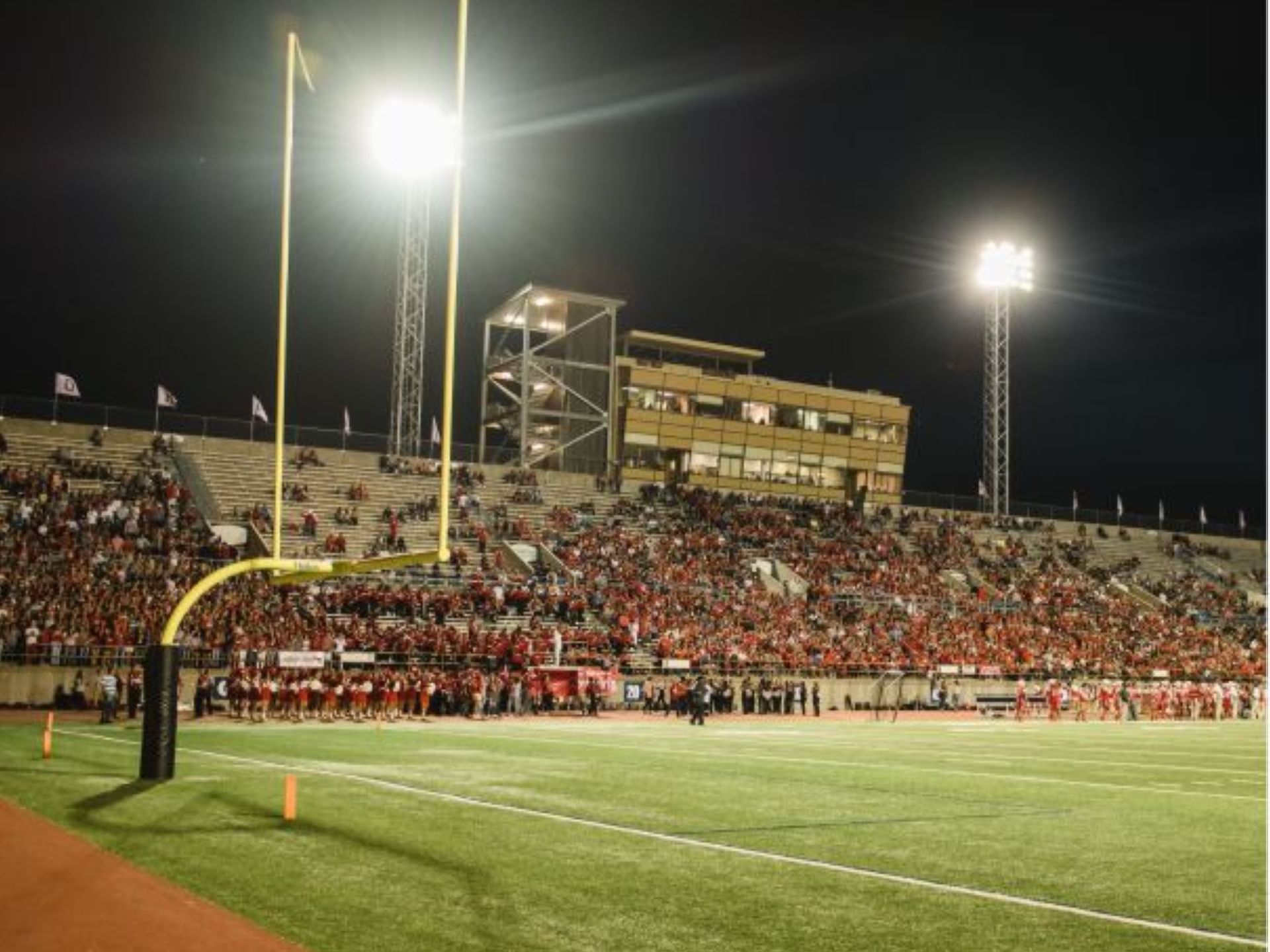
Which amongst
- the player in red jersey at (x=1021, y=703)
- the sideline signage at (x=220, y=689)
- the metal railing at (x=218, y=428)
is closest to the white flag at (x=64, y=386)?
the metal railing at (x=218, y=428)

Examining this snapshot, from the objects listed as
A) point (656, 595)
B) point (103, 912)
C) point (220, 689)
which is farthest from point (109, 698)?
point (656, 595)

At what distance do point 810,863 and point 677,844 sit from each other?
1202 millimetres

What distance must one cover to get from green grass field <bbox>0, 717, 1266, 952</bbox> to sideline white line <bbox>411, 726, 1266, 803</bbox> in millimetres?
98

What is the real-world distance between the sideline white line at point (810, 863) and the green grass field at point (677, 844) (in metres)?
0.04

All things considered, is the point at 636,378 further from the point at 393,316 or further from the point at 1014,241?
the point at 1014,241

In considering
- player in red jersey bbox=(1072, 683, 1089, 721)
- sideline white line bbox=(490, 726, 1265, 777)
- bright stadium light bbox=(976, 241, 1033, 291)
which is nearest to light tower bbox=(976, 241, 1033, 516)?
bright stadium light bbox=(976, 241, 1033, 291)

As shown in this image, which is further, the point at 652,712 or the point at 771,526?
the point at 771,526

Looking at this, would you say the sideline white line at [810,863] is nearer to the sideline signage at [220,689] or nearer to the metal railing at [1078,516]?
the sideline signage at [220,689]

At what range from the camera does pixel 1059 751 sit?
2100 cm

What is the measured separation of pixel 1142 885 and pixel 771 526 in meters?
42.1

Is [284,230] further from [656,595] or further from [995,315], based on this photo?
[995,315]

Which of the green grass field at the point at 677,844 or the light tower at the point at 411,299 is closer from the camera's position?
the green grass field at the point at 677,844

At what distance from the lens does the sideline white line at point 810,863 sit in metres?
6.67

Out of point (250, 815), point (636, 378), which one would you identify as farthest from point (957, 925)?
point (636, 378)
